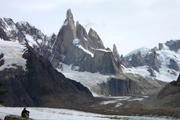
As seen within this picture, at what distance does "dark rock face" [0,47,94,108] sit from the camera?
9276cm

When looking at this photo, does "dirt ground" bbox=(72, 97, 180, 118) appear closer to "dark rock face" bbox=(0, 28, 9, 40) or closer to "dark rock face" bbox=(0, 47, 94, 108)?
"dark rock face" bbox=(0, 47, 94, 108)

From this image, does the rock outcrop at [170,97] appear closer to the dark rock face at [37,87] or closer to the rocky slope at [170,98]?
the rocky slope at [170,98]

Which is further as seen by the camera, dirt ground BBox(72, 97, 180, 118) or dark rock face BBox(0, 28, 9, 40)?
dark rock face BBox(0, 28, 9, 40)

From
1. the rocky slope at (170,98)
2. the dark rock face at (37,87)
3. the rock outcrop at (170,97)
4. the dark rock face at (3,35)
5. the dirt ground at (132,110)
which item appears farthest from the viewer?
the dark rock face at (3,35)

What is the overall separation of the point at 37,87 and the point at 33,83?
10.3 feet

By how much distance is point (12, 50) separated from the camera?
123875mm

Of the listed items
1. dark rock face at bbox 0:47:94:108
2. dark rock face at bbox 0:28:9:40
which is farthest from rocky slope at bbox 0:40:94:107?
dark rock face at bbox 0:28:9:40

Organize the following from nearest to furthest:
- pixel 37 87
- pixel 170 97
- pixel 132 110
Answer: pixel 170 97 → pixel 132 110 → pixel 37 87

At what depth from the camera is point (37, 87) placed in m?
104

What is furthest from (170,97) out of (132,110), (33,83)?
(33,83)

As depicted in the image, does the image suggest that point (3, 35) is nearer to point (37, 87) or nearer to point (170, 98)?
point (37, 87)

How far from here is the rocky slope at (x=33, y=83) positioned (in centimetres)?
9361

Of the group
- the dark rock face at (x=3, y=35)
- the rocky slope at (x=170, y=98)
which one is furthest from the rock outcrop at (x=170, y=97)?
the dark rock face at (x=3, y=35)

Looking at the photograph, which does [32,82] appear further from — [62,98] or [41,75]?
[62,98]
